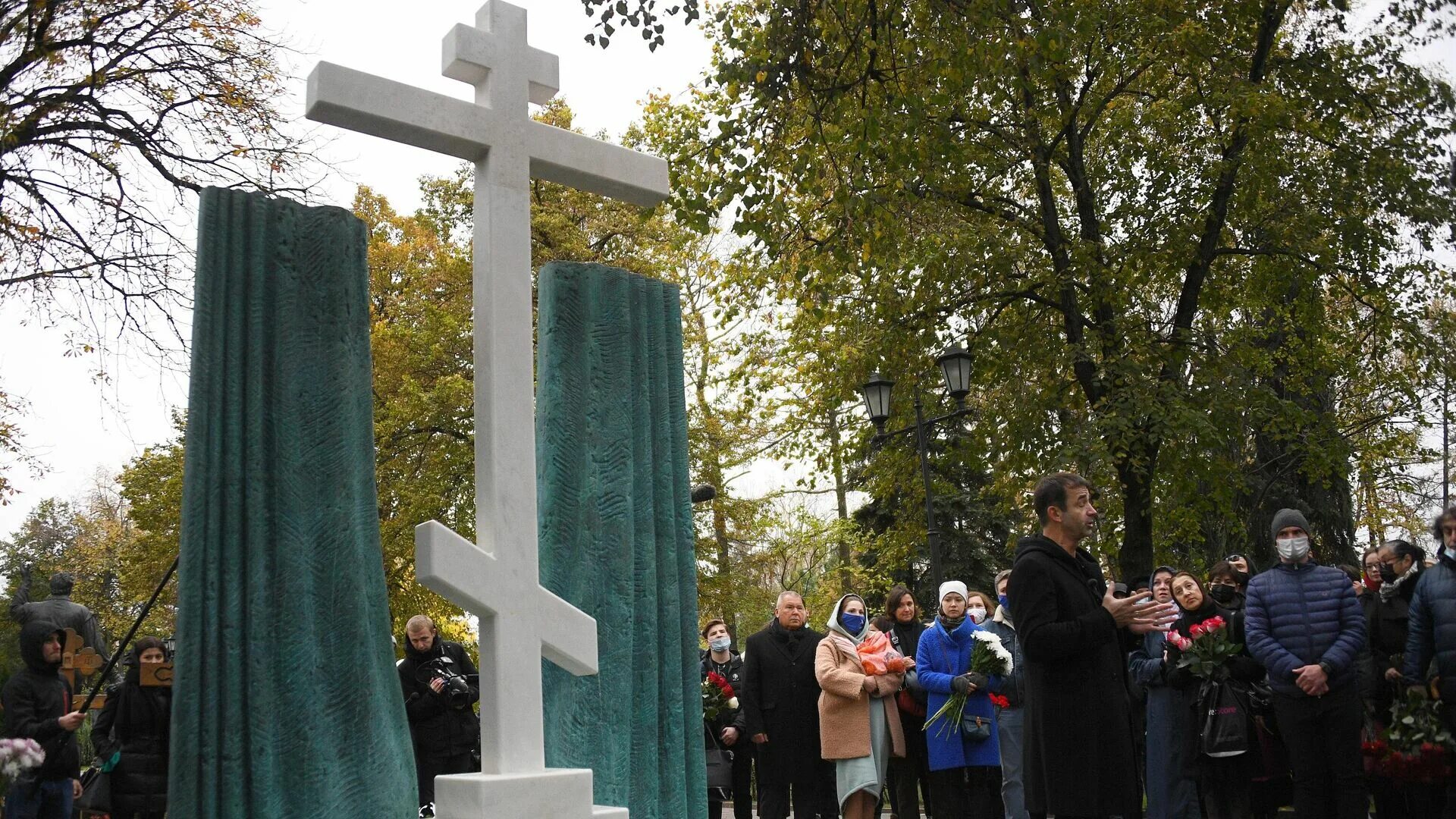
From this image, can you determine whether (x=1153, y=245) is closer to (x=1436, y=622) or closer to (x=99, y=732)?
(x=1436, y=622)

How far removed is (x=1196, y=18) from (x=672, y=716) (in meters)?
14.7

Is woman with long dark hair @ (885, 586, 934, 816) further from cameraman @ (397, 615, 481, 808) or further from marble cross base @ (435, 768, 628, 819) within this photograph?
marble cross base @ (435, 768, 628, 819)

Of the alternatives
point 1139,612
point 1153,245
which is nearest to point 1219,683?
point 1139,612

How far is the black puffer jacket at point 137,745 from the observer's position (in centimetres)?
776

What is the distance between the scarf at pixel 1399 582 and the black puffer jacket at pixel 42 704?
340 inches

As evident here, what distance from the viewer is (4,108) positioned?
A: 10477mm

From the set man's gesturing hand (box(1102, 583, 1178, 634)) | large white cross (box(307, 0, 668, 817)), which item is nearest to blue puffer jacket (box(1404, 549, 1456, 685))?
man's gesturing hand (box(1102, 583, 1178, 634))

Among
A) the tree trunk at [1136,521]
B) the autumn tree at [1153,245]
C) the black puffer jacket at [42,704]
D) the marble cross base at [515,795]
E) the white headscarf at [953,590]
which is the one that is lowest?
the marble cross base at [515,795]

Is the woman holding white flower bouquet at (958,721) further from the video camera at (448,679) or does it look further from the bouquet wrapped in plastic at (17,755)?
the bouquet wrapped in plastic at (17,755)

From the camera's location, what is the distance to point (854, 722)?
910cm

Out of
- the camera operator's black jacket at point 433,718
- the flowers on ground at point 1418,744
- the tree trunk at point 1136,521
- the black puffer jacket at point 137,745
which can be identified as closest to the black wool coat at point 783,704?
the camera operator's black jacket at point 433,718

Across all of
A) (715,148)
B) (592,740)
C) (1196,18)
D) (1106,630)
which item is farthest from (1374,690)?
(1196,18)

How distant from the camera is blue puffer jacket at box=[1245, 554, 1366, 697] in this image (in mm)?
7168

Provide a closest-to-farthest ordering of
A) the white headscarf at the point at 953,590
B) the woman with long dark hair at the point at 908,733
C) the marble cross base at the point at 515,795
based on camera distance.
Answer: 1. the marble cross base at the point at 515,795
2. the white headscarf at the point at 953,590
3. the woman with long dark hair at the point at 908,733
